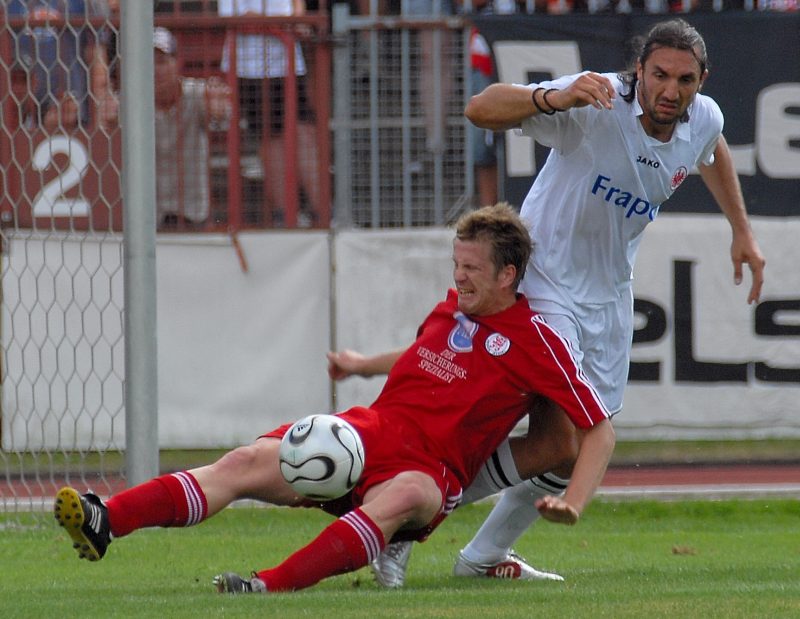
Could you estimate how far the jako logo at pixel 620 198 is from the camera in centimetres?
569

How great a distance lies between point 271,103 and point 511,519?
5215 millimetres

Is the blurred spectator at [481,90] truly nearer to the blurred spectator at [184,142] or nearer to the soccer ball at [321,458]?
the blurred spectator at [184,142]

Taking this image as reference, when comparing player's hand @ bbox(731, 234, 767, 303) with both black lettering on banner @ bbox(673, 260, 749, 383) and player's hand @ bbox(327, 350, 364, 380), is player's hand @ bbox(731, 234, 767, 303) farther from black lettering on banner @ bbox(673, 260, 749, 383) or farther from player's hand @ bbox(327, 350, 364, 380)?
black lettering on banner @ bbox(673, 260, 749, 383)

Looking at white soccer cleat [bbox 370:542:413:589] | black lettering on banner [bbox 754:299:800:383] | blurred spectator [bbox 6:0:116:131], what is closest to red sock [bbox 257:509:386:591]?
white soccer cleat [bbox 370:542:413:589]

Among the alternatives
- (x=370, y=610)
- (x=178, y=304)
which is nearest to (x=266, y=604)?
(x=370, y=610)

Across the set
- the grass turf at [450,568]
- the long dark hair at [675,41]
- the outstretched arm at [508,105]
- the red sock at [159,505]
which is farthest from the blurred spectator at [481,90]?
the red sock at [159,505]

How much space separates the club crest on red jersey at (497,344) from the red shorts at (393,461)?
0.38 m

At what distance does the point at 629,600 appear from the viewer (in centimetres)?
489

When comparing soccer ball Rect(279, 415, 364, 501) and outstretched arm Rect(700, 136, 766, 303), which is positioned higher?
outstretched arm Rect(700, 136, 766, 303)

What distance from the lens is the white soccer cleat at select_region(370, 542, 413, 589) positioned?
5605 mm

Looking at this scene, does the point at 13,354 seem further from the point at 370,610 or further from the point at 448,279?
the point at 370,610

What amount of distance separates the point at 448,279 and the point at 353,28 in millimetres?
1775

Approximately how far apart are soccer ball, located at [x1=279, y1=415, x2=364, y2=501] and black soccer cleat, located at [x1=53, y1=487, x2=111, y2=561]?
23.9 inches

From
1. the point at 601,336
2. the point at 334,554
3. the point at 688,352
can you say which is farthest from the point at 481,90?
the point at 334,554
